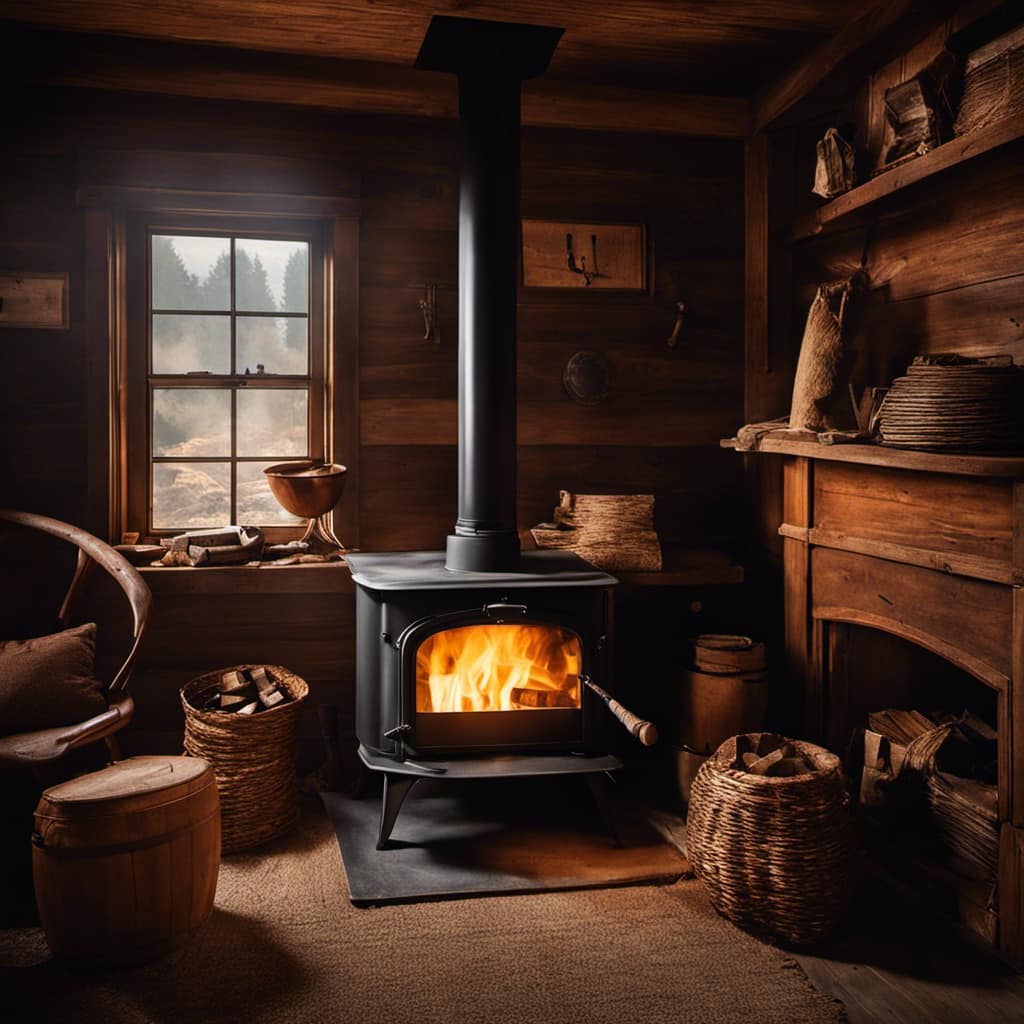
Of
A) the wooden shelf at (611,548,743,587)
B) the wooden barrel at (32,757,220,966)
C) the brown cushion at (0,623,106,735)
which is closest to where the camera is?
the wooden barrel at (32,757,220,966)

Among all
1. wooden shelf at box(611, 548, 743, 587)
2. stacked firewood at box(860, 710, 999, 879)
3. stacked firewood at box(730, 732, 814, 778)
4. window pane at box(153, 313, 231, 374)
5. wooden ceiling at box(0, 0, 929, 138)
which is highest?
wooden ceiling at box(0, 0, 929, 138)

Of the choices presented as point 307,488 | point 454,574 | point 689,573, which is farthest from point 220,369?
point 689,573

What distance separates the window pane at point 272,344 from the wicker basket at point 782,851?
6.99 feet

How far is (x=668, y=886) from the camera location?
9.17 ft

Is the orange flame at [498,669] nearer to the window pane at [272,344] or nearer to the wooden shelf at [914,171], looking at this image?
the window pane at [272,344]

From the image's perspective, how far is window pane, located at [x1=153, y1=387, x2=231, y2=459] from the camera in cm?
366

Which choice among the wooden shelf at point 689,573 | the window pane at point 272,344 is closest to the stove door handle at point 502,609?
the wooden shelf at point 689,573

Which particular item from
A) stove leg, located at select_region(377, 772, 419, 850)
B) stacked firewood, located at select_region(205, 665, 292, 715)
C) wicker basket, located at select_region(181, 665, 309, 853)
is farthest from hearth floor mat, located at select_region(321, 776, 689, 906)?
stacked firewood, located at select_region(205, 665, 292, 715)

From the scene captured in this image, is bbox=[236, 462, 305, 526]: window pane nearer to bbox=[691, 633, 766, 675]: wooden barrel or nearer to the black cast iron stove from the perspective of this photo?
the black cast iron stove

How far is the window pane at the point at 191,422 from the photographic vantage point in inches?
144

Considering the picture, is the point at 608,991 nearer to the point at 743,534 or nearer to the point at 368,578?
the point at 368,578

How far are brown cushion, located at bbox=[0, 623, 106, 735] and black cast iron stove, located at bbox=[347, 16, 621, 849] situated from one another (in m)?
0.78

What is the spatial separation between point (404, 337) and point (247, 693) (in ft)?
4.47

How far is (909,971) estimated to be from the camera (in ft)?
7.73
